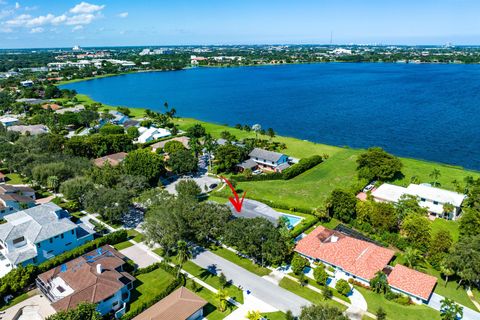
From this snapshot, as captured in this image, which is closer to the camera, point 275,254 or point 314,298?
point 314,298

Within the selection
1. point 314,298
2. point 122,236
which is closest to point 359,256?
point 314,298

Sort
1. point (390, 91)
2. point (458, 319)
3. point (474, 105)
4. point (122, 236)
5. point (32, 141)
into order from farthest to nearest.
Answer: point (390, 91) < point (474, 105) < point (32, 141) < point (122, 236) < point (458, 319)

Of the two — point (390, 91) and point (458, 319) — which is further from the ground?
point (390, 91)

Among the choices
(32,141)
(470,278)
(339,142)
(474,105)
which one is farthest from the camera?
(474,105)

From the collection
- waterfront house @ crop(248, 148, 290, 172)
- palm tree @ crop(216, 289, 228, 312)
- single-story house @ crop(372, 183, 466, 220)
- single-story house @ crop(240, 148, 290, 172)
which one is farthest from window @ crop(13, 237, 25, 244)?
single-story house @ crop(372, 183, 466, 220)

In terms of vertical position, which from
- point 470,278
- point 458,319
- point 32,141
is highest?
point 32,141

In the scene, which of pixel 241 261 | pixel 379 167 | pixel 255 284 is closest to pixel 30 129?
pixel 241 261

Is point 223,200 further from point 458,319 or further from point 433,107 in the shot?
point 433,107

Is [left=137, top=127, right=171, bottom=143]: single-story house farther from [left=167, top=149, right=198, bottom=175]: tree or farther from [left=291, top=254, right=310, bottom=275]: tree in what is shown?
[left=291, top=254, right=310, bottom=275]: tree
